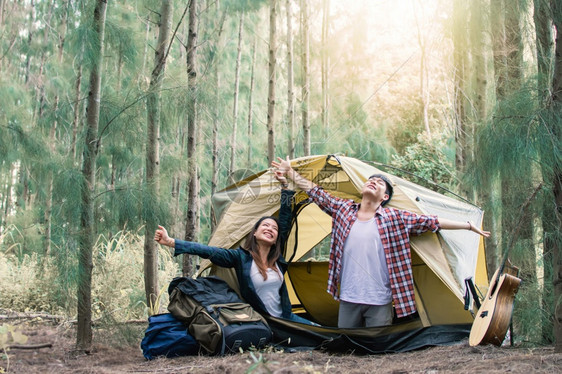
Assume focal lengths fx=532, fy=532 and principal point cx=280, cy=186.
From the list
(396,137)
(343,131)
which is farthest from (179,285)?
(396,137)

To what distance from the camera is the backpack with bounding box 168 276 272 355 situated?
11.8 ft

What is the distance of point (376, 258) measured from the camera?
13.2ft

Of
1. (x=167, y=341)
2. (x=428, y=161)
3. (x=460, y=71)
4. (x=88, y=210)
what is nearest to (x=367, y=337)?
(x=167, y=341)

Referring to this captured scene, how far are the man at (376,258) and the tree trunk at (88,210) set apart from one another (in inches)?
73.7

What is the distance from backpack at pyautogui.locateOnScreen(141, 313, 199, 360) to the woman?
1.91 feet

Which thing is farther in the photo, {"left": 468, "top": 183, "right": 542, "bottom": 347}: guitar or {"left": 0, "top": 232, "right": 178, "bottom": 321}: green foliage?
{"left": 0, "top": 232, "right": 178, "bottom": 321}: green foliage

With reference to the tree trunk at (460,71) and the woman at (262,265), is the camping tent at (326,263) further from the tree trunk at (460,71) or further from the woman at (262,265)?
the tree trunk at (460,71)

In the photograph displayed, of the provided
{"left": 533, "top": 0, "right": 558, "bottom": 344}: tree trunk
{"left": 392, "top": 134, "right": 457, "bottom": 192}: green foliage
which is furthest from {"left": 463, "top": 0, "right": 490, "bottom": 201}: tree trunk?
{"left": 392, "top": 134, "right": 457, "bottom": 192}: green foliage

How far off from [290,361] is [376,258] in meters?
1.13

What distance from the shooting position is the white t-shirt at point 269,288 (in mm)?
4176

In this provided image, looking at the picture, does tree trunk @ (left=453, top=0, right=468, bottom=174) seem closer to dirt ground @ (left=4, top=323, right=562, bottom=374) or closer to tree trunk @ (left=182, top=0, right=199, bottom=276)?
dirt ground @ (left=4, top=323, right=562, bottom=374)

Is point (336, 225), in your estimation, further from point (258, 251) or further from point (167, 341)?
point (167, 341)

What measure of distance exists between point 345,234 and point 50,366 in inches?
88.7

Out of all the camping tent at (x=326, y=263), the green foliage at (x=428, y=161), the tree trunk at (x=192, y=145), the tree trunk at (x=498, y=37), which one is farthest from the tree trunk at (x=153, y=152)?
the green foliage at (x=428, y=161)
